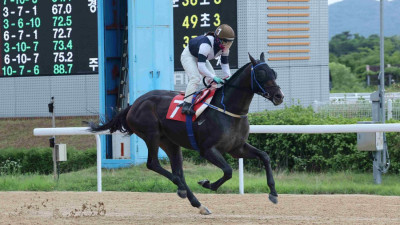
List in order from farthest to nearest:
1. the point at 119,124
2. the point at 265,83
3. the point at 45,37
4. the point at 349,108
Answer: the point at 349,108 → the point at 45,37 → the point at 119,124 → the point at 265,83

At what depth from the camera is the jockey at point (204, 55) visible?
21.9ft

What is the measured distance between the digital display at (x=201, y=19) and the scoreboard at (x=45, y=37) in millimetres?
1682

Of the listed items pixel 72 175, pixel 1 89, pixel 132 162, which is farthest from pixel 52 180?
pixel 1 89

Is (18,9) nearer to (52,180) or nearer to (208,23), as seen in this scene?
(208,23)

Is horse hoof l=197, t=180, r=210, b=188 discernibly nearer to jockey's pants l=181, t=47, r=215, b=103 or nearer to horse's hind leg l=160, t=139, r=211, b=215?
horse's hind leg l=160, t=139, r=211, b=215

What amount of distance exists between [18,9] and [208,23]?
11.6ft

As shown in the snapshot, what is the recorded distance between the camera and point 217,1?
527 inches

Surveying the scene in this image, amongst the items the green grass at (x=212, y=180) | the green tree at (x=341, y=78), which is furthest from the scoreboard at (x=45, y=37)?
the green tree at (x=341, y=78)

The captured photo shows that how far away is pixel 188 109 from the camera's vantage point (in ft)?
22.0

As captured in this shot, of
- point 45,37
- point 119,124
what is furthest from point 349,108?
point 119,124

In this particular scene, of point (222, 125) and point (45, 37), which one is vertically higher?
point (45, 37)

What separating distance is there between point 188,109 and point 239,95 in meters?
0.48

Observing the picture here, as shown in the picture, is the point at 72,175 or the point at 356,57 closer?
the point at 72,175

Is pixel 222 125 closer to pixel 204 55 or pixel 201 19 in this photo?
pixel 204 55
